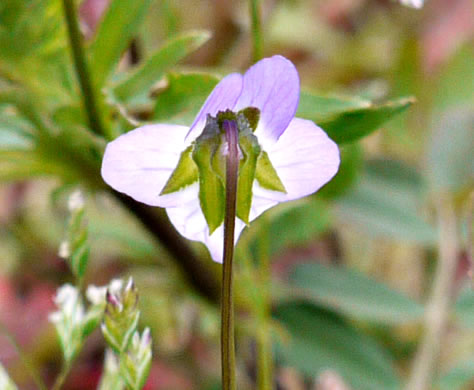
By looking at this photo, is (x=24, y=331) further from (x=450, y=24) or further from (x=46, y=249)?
(x=450, y=24)

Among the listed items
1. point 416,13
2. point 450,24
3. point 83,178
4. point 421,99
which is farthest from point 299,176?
point 450,24

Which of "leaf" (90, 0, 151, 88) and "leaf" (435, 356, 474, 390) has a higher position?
"leaf" (90, 0, 151, 88)

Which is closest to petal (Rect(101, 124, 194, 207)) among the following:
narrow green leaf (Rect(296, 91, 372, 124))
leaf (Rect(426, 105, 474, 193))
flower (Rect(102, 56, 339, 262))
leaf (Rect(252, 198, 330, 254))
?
flower (Rect(102, 56, 339, 262))

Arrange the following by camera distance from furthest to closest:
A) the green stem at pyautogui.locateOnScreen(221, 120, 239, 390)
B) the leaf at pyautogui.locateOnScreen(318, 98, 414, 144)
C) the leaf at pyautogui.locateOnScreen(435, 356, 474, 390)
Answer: the leaf at pyautogui.locateOnScreen(435, 356, 474, 390) → the leaf at pyautogui.locateOnScreen(318, 98, 414, 144) → the green stem at pyautogui.locateOnScreen(221, 120, 239, 390)

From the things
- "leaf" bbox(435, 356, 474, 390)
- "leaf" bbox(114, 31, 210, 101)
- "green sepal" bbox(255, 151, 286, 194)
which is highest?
"leaf" bbox(114, 31, 210, 101)

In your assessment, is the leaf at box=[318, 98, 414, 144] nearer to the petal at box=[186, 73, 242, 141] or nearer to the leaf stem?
the petal at box=[186, 73, 242, 141]

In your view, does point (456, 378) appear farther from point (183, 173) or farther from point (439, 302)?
point (183, 173)
